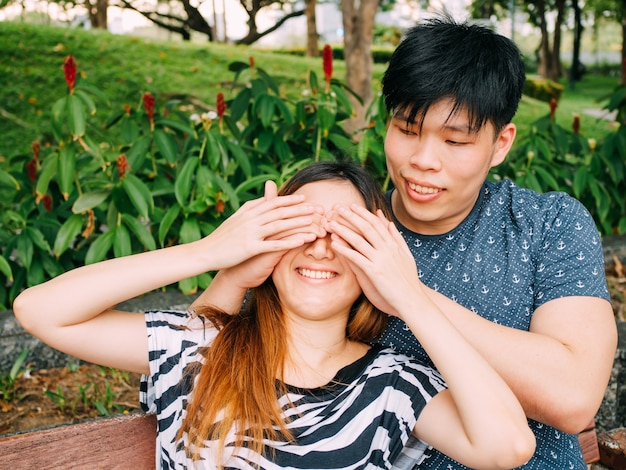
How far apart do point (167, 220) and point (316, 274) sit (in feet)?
5.28

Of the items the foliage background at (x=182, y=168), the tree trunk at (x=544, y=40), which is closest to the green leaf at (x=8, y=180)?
the foliage background at (x=182, y=168)

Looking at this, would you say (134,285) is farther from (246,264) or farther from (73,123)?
(73,123)

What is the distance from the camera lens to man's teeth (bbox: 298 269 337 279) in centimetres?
170

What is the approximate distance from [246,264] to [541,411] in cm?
78

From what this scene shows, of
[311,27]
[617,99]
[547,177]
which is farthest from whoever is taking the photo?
[311,27]

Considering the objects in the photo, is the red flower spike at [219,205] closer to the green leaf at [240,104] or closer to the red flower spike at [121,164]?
the red flower spike at [121,164]

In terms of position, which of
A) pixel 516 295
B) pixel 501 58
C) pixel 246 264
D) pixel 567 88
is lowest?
pixel 567 88

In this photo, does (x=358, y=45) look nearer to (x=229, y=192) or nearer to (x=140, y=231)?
(x=229, y=192)

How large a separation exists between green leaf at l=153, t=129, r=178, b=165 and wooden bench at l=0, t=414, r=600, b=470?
1.78 metres

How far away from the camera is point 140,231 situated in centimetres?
309

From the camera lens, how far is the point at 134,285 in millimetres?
1638

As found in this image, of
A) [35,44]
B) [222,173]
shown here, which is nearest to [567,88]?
[35,44]

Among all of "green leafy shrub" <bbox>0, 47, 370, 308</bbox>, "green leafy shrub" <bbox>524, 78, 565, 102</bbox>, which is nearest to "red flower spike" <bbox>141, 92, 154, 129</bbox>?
"green leafy shrub" <bbox>0, 47, 370, 308</bbox>

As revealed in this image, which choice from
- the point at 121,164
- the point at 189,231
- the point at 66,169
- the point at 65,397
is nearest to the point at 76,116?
the point at 66,169
